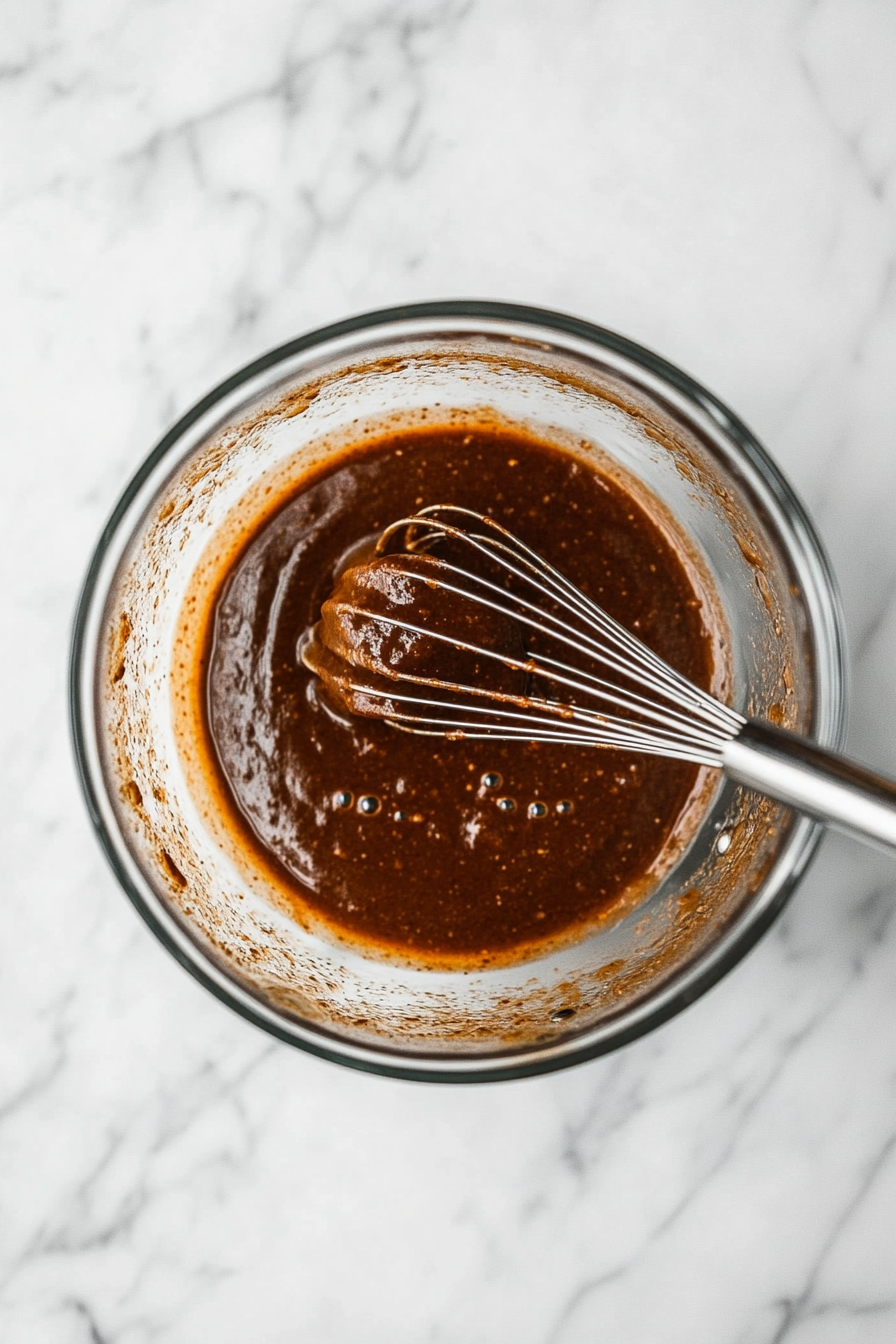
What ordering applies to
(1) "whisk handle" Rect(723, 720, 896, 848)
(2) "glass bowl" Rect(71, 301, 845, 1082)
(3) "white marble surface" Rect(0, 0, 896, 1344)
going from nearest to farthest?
(1) "whisk handle" Rect(723, 720, 896, 848), (2) "glass bowl" Rect(71, 301, 845, 1082), (3) "white marble surface" Rect(0, 0, 896, 1344)

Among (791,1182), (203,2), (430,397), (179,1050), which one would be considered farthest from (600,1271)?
(203,2)

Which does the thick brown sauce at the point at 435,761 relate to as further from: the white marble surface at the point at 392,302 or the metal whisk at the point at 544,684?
the white marble surface at the point at 392,302

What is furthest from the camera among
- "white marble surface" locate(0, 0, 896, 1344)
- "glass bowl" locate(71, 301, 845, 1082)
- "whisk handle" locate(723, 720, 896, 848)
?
"white marble surface" locate(0, 0, 896, 1344)

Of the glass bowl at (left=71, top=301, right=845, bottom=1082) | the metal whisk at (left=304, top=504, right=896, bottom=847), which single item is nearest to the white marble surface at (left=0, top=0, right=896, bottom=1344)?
the glass bowl at (left=71, top=301, right=845, bottom=1082)

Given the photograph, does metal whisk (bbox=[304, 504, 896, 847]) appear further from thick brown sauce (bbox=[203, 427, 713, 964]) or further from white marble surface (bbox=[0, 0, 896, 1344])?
white marble surface (bbox=[0, 0, 896, 1344])

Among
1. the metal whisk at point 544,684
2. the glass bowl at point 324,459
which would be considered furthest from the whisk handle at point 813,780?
the glass bowl at point 324,459

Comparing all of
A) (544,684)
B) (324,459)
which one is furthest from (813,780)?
(324,459)

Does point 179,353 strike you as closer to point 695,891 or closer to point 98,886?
point 98,886
